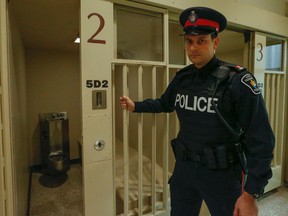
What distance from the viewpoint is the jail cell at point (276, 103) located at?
231cm

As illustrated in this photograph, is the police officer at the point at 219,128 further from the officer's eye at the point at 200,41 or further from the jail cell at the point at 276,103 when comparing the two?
the jail cell at the point at 276,103

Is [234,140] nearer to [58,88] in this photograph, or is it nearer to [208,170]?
[208,170]

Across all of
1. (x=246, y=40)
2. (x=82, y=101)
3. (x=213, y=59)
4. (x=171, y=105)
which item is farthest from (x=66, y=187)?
(x=246, y=40)

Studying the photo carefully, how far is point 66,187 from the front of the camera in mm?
2629

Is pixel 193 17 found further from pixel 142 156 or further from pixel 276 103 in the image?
pixel 276 103

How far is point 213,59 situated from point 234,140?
453mm

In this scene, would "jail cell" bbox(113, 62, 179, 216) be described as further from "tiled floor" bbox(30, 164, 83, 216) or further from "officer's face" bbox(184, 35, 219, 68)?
"tiled floor" bbox(30, 164, 83, 216)

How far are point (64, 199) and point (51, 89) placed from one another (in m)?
1.84

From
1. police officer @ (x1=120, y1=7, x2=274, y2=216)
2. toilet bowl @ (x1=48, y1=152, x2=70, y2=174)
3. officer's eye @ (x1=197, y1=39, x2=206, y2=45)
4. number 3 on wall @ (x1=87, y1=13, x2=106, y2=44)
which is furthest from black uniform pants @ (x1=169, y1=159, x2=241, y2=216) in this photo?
toilet bowl @ (x1=48, y1=152, x2=70, y2=174)

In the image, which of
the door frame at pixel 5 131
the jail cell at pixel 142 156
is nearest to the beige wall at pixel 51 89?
the jail cell at pixel 142 156

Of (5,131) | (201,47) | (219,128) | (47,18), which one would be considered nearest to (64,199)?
(5,131)

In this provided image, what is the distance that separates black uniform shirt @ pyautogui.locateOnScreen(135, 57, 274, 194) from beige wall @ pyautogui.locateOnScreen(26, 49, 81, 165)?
2.69m

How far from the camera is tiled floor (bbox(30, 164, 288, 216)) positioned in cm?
209

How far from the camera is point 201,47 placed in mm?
1042
